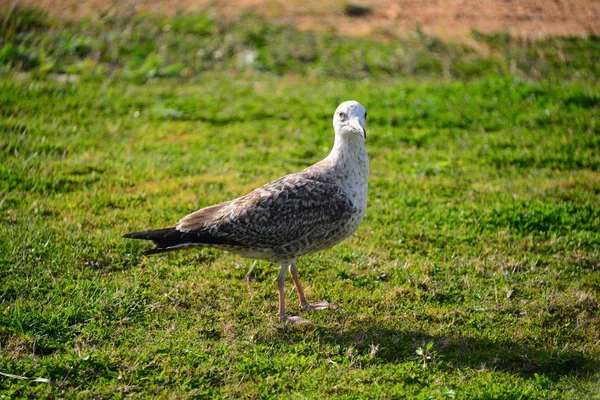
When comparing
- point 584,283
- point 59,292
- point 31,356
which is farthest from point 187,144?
point 584,283

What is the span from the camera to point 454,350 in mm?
5840

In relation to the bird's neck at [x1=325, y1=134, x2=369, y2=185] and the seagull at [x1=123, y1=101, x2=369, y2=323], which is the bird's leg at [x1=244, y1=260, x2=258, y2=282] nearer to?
the seagull at [x1=123, y1=101, x2=369, y2=323]

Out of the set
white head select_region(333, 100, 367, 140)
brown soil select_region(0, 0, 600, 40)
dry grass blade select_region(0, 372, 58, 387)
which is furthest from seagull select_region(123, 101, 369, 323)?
brown soil select_region(0, 0, 600, 40)

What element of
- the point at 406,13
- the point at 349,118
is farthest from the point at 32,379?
the point at 406,13

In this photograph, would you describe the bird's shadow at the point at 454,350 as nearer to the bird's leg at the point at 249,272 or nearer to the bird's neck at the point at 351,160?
the bird's leg at the point at 249,272

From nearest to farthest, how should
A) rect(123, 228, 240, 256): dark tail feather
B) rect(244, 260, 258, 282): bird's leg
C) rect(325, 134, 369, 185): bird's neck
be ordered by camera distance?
rect(123, 228, 240, 256): dark tail feather < rect(325, 134, 369, 185): bird's neck < rect(244, 260, 258, 282): bird's leg

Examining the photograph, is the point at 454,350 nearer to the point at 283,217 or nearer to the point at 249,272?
the point at 283,217

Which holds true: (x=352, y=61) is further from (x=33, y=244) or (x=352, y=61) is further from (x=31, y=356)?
(x=31, y=356)

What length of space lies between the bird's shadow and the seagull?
0.38 m

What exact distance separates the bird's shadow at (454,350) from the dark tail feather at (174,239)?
1.01 metres

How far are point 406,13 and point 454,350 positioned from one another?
36.0 ft

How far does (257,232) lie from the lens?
6.20m

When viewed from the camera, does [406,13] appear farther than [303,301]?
Yes

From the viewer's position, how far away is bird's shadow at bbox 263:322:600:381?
559cm
